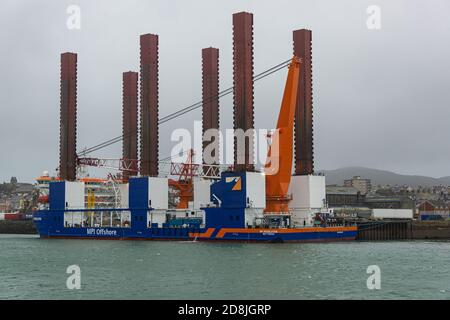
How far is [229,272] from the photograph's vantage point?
1652 inches

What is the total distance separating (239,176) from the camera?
220ft

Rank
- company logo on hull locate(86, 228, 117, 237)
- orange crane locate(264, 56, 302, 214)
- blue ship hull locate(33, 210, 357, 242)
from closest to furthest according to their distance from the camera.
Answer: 1. blue ship hull locate(33, 210, 357, 242)
2. orange crane locate(264, 56, 302, 214)
3. company logo on hull locate(86, 228, 117, 237)

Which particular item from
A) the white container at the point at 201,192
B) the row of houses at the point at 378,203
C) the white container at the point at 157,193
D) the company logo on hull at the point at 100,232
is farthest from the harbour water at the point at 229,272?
the row of houses at the point at 378,203

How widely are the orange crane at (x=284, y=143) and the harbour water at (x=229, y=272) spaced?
29.3ft

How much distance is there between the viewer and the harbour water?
112ft

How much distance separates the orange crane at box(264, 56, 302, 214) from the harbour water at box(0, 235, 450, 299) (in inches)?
351

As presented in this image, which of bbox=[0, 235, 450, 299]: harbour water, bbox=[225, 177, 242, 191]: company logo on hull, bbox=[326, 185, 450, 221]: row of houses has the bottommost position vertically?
bbox=[0, 235, 450, 299]: harbour water

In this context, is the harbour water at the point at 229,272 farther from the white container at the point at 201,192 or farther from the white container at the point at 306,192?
the white container at the point at 201,192

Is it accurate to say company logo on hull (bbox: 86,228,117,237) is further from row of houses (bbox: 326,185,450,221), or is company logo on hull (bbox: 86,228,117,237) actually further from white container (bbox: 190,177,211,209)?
row of houses (bbox: 326,185,450,221)

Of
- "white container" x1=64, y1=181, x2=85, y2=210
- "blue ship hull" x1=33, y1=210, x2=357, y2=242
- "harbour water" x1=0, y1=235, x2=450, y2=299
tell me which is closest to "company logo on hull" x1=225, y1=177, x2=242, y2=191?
"blue ship hull" x1=33, y1=210, x2=357, y2=242
